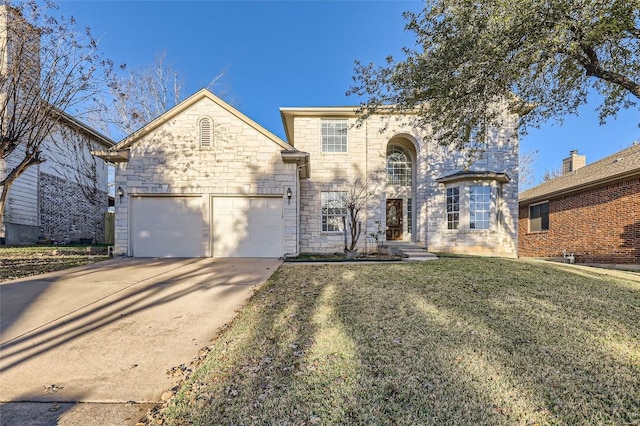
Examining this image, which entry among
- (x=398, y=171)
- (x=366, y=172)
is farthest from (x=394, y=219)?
(x=366, y=172)

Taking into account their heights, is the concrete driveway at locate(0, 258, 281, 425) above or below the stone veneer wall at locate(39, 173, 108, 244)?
below

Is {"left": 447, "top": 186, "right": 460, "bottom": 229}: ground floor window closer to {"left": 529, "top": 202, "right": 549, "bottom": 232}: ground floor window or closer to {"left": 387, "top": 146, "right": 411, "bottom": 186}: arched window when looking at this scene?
{"left": 387, "top": 146, "right": 411, "bottom": 186}: arched window

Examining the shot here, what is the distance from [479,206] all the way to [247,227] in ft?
30.8

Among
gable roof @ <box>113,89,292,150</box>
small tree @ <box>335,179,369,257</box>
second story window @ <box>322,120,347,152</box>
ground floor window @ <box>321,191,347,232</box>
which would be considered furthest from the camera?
second story window @ <box>322,120,347,152</box>

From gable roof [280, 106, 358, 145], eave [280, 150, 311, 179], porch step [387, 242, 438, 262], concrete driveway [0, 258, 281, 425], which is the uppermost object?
gable roof [280, 106, 358, 145]

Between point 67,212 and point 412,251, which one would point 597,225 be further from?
point 67,212

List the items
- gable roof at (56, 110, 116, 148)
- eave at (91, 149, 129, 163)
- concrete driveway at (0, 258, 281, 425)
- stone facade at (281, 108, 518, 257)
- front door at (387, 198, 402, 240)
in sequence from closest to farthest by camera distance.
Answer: concrete driveway at (0, 258, 281, 425) → eave at (91, 149, 129, 163) → stone facade at (281, 108, 518, 257) → gable roof at (56, 110, 116, 148) → front door at (387, 198, 402, 240)

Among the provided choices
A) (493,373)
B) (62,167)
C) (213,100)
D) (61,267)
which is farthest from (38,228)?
(493,373)

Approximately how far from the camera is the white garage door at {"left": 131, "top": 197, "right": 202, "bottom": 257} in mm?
9625

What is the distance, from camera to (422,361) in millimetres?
2699

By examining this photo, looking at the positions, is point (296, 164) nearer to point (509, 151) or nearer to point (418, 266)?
point (418, 266)

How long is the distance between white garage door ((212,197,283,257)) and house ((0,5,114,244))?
5836mm

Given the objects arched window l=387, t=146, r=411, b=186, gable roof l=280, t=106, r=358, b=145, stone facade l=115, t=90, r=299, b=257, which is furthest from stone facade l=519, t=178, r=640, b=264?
stone facade l=115, t=90, r=299, b=257

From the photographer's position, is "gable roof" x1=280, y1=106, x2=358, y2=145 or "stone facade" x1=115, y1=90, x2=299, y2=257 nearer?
"stone facade" x1=115, y1=90, x2=299, y2=257
